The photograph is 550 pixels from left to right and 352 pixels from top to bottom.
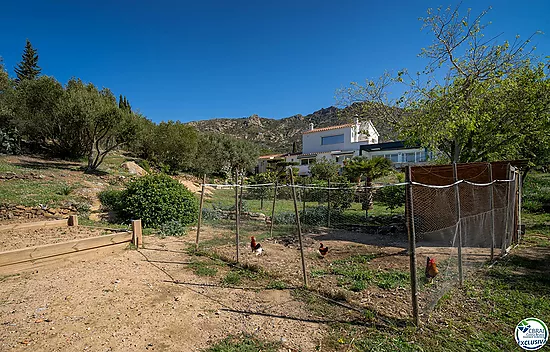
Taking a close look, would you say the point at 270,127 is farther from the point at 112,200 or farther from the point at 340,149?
the point at 112,200

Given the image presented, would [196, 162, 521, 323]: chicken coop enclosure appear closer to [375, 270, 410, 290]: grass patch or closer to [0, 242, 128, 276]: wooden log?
[375, 270, 410, 290]: grass patch

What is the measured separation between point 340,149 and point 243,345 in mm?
33421

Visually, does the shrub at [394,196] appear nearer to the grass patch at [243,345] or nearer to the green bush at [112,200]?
the grass patch at [243,345]

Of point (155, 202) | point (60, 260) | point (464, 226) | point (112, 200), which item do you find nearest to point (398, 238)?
point (464, 226)

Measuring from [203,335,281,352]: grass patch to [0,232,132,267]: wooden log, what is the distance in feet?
12.1

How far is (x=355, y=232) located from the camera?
8.55m

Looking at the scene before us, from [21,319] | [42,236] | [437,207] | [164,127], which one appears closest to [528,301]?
[437,207]

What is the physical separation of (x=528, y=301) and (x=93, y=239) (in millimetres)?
6816

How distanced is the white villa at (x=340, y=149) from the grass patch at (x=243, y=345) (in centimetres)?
2740

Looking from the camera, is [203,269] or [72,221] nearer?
[203,269]

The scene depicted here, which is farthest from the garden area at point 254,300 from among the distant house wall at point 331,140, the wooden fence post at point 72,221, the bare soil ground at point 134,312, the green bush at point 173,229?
the distant house wall at point 331,140

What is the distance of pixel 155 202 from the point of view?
798 cm

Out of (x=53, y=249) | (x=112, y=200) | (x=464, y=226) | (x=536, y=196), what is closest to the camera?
(x=53, y=249)

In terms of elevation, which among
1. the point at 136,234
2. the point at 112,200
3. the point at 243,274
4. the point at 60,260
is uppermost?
the point at 112,200
